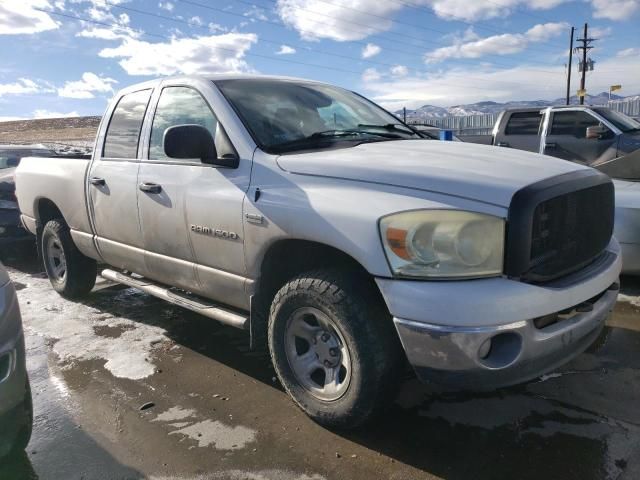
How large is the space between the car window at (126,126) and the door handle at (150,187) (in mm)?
391

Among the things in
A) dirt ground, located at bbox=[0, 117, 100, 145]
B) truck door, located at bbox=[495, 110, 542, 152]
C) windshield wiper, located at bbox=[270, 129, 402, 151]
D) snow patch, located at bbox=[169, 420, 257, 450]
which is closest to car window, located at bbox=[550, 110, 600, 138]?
truck door, located at bbox=[495, 110, 542, 152]

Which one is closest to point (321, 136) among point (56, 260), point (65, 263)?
point (65, 263)

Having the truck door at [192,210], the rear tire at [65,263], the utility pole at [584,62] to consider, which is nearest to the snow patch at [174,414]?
the truck door at [192,210]

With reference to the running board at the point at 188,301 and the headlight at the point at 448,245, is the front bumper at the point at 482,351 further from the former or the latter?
the running board at the point at 188,301

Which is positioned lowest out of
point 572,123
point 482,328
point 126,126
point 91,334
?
point 91,334

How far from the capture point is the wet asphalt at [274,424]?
2.54 m

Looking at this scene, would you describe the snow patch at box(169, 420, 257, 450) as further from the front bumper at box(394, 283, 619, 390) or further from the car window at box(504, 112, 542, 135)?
the car window at box(504, 112, 542, 135)

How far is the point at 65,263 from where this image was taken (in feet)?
16.5

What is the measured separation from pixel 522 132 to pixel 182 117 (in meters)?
7.86

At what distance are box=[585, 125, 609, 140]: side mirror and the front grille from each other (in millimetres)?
6742

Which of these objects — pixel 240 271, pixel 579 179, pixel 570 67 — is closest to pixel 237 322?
pixel 240 271

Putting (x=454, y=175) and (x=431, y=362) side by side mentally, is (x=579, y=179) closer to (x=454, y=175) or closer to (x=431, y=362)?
(x=454, y=175)

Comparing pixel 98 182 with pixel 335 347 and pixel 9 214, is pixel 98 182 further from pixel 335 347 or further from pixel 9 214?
pixel 9 214

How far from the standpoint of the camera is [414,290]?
7.41 ft
